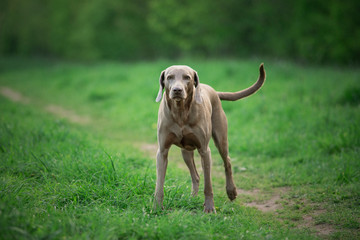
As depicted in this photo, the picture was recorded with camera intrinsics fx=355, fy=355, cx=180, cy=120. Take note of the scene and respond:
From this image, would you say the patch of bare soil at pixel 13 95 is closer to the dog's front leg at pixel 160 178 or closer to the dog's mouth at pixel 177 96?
the dog's front leg at pixel 160 178

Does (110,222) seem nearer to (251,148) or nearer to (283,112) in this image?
(251,148)

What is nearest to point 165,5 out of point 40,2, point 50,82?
point 50,82

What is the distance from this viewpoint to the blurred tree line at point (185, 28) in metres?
16.2

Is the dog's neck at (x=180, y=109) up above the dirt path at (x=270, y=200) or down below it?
above

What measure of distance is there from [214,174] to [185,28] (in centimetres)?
1841

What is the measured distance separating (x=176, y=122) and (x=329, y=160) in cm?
292

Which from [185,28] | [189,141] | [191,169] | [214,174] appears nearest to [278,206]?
[191,169]

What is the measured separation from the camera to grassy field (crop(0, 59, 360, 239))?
10.5ft

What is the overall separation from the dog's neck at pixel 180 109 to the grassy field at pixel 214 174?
0.84 meters

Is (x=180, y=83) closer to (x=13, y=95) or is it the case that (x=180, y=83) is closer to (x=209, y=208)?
(x=209, y=208)

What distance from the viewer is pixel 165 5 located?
923 inches

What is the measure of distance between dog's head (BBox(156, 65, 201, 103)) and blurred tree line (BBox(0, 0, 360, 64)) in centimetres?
1335

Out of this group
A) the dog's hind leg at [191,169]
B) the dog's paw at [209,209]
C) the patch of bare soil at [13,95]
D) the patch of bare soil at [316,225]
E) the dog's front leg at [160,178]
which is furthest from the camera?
the patch of bare soil at [13,95]

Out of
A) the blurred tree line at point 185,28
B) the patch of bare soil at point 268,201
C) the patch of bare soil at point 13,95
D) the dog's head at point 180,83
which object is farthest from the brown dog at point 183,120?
the blurred tree line at point 185,28
